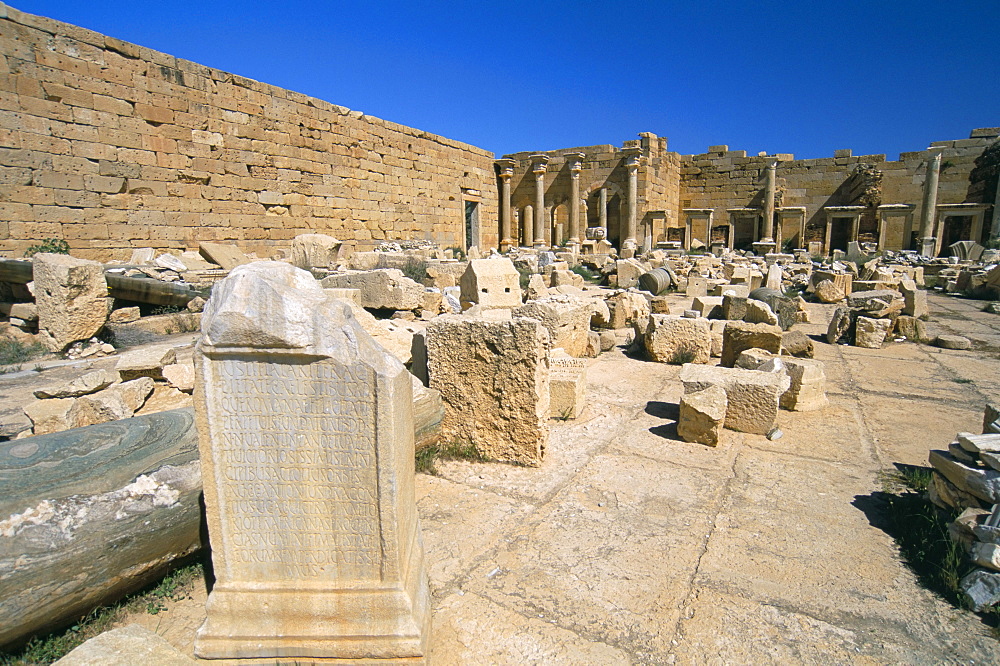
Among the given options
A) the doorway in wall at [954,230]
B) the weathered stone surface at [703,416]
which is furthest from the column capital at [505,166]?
the weathered stone surface at [703,416]

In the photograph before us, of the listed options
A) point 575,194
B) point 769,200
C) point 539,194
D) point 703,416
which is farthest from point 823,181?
point 703,416

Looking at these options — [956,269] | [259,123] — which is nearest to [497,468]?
[259,123]

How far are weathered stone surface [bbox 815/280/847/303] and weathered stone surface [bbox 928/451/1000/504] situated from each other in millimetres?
10036

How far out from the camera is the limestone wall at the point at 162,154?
8.49 metres

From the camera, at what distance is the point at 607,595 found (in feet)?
8.10

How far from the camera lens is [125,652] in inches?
74.8

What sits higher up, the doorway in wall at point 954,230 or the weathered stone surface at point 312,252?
the doorway in wall at point 954,230

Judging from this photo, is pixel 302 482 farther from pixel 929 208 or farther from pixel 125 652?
pixel 929 208

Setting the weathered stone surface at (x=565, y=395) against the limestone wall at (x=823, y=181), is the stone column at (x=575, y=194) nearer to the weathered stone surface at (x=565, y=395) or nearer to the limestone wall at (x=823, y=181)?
the limestone wall at (x=823, y=181)

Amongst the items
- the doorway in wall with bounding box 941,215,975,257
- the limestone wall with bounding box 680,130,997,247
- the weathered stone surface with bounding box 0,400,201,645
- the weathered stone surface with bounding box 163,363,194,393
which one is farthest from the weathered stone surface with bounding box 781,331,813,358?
the doorway in wall with bounding box 941,215,975,257

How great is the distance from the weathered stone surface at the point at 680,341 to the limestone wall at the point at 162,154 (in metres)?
9.11

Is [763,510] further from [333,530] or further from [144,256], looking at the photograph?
[144,256]

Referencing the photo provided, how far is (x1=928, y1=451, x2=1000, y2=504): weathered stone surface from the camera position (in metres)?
2.58

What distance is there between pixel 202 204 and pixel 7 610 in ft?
34.4
